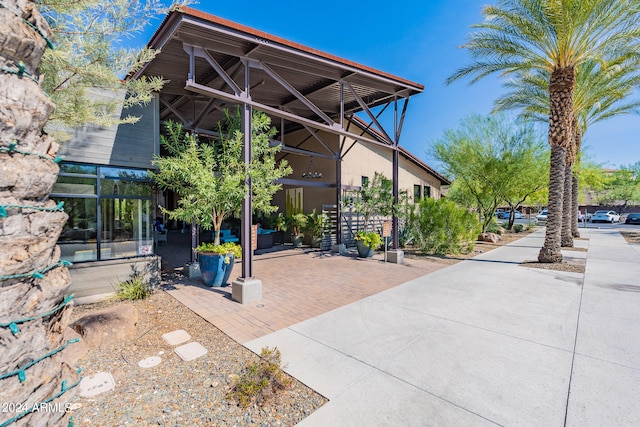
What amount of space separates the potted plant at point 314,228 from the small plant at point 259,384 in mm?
9065

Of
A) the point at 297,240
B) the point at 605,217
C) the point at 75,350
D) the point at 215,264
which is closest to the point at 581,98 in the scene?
the point at 297,240

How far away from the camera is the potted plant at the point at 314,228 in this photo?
476 inches

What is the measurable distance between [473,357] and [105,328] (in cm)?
476

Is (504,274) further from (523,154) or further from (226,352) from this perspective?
(523,154)

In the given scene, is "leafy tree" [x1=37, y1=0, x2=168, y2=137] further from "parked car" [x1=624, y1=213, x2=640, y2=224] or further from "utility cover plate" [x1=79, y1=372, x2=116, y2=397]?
"parked car" [x1=624, y1=213, x2=640, y2=224]

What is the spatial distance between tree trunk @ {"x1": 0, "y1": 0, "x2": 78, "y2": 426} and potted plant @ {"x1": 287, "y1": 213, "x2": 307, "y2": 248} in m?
11.2

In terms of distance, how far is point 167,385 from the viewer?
2982mm

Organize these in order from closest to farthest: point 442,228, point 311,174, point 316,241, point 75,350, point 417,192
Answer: point 75,350, point 442,228, point 316,241, point 311,174, point 417,192

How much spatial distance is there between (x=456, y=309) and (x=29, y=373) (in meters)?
5.41

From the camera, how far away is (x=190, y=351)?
367 centimetres

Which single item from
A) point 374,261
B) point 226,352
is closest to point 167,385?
point 226,352

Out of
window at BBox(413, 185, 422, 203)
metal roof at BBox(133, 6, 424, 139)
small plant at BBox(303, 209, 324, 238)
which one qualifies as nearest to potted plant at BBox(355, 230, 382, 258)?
small plant at BBox(303, 209, 324, 238)

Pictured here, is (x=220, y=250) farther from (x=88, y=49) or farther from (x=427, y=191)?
(x=427, y=191)

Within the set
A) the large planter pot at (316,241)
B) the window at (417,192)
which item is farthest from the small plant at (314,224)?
the window at (417,192)
